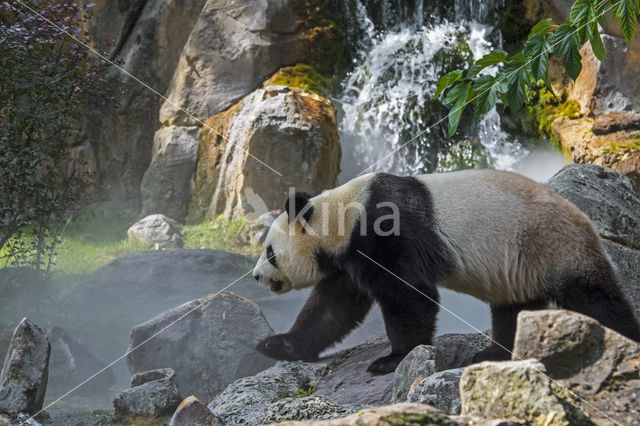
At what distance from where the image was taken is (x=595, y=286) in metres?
3.27

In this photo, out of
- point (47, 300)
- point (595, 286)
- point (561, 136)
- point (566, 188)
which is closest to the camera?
point (595, 286)

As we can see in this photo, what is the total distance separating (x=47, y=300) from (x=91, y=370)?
2.41 metres

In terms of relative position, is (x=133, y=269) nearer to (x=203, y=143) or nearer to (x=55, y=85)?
(x=55, y=85)

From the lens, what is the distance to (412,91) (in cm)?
1226

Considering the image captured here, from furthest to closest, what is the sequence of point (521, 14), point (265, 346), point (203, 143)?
point (203, 143), point (521, 14), point (265, 346)

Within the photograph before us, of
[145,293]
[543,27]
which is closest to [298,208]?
[543,27]

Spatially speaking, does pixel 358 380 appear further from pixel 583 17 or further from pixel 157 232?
pixel 157 232

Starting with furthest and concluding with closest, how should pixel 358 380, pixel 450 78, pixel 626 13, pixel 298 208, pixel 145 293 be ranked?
pixel 145 293
pixel 298 208
pixel 358 380
pixel 450 78
pixel 626 13

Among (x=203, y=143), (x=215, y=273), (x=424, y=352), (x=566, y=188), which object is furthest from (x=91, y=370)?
(x=203, y=143)

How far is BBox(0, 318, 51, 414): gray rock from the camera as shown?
3883 millimetres

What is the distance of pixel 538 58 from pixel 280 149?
862 centimetres

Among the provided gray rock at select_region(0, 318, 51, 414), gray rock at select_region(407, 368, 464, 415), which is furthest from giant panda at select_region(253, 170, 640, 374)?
gray rock at select_region(0, 318, 51, 414)

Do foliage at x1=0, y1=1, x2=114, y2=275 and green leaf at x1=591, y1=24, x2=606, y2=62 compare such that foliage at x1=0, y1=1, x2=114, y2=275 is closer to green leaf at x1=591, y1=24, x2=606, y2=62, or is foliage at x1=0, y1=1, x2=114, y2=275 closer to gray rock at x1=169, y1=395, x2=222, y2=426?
gray rock at x1=169, y1=395, x2=222, y2=426

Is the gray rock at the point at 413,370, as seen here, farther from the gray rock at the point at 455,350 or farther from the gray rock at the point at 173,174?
the gray rock at the point at 173,174
